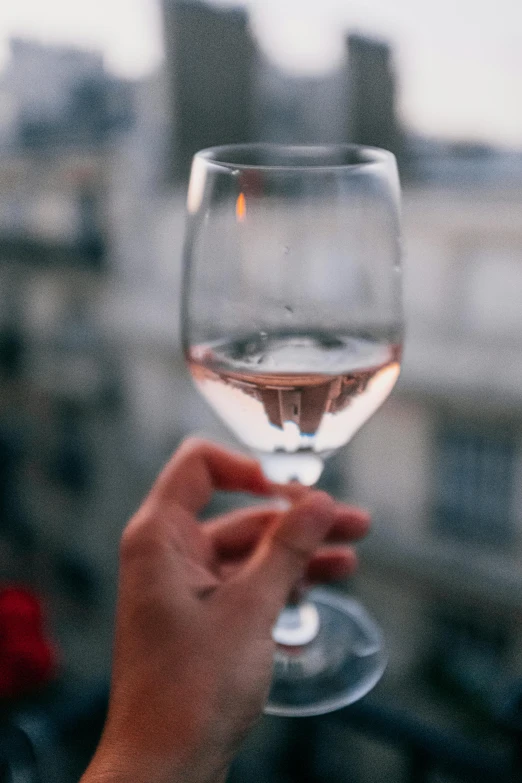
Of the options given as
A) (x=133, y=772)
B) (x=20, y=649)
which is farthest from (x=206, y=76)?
(x=133, y=772)

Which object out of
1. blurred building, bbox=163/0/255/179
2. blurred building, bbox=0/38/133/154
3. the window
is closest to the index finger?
blurred building, bbox=0/38/133/154

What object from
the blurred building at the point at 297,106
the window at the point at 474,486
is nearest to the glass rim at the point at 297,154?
the blurred building at the point at 297,106

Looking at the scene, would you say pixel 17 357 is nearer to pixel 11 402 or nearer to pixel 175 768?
pixel 11 402

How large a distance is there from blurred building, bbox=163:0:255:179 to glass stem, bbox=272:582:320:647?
428cm

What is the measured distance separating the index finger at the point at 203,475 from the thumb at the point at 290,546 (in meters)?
0.09

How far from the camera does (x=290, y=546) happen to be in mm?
461

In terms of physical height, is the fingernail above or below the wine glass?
below

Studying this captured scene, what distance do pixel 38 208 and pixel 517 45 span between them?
2.96 meters

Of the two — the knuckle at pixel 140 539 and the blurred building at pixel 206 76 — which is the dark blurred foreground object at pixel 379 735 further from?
the blurred building at pixel 206 76

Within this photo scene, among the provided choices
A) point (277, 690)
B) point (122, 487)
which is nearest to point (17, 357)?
point (122, 487)

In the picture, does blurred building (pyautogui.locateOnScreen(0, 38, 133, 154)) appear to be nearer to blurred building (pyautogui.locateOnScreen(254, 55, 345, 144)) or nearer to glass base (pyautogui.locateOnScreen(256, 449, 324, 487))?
blurred building (pyautogui.locateOnScreen(254, 55, 345, 144))

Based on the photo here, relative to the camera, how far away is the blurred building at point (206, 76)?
4395 millimetres

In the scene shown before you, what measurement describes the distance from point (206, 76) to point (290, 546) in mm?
4628

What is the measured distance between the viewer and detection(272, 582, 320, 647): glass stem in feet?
1.81
